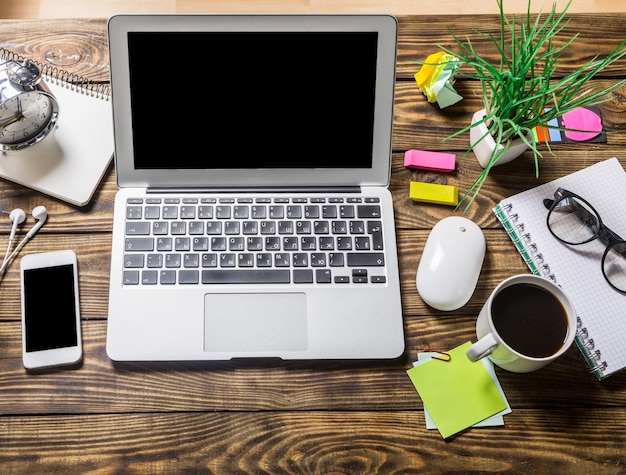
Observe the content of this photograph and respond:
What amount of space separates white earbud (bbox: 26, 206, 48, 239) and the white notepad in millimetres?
30

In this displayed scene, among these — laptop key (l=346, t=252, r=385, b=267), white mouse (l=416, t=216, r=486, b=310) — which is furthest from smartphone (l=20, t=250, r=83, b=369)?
white mouse (l=416, t=216, r=486, b=310)

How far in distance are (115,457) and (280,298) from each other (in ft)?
1.02

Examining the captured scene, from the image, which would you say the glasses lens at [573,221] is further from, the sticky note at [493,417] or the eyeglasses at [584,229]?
the sticky note at [493,417]

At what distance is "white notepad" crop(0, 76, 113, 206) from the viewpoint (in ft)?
2.98

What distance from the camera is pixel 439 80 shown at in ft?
3.14

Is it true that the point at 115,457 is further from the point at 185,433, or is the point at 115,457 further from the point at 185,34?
the point at 185,34

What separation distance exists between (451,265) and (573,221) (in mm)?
213

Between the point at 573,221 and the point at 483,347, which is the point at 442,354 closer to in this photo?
the point at 483,347

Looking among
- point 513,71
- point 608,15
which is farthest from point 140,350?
point 608,15

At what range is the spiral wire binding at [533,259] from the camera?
83cm

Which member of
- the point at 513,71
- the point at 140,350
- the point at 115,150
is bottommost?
the point at 140,350

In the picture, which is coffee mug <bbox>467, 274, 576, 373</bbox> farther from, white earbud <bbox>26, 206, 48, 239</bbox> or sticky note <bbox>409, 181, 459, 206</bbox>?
white earbud <bbox>26, 206, 48, 239</bbox>

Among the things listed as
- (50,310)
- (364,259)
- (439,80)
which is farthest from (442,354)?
(50,310)

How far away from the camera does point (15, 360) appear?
84 centimetres
